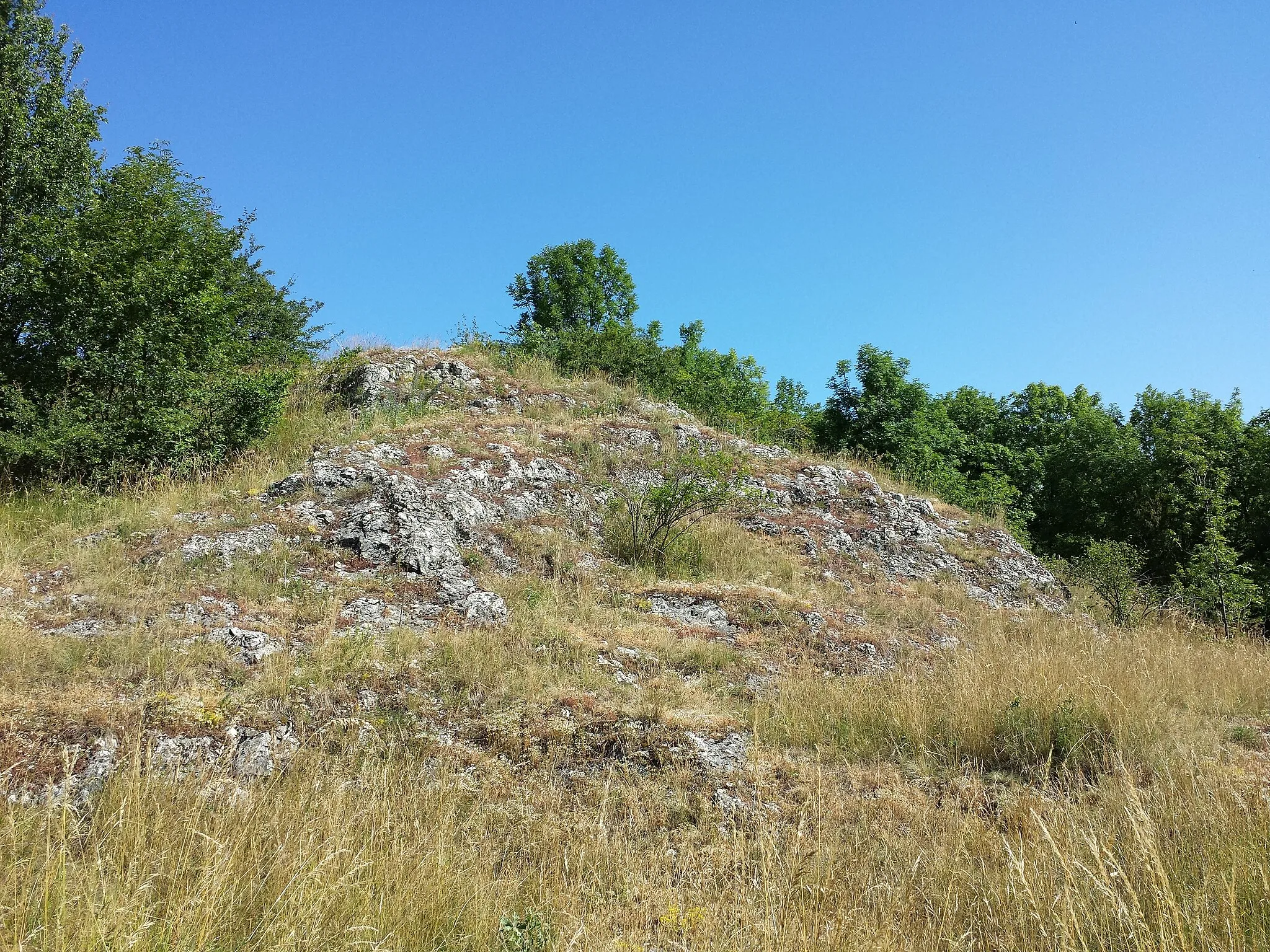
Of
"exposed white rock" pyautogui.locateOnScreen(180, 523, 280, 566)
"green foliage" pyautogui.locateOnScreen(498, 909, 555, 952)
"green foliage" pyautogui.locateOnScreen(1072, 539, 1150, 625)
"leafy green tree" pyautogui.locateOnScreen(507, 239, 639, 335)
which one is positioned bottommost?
"green foliage" pyautogui.locateOnScreen(498, 909, 555, 952)

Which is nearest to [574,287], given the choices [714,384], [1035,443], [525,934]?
[714,384]

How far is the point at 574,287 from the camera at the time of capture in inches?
1492

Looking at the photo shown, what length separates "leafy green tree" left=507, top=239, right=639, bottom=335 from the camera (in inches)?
1483

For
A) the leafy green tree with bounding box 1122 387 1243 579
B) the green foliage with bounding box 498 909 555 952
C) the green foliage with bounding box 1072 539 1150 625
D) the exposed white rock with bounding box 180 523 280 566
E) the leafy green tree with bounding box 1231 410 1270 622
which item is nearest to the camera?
the green foliage with bounding box 498 909 555 952

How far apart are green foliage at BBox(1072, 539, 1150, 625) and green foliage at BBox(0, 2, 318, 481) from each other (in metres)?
15.2

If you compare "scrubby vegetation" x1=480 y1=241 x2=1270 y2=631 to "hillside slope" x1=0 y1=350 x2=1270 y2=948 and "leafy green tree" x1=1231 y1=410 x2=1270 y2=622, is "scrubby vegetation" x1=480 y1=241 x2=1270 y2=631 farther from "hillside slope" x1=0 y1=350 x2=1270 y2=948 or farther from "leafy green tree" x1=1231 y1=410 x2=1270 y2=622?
"hillside slope" x1=0 y1=350 x2=1270 y2=948

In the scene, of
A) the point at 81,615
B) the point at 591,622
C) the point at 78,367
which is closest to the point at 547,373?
the point at 78,367

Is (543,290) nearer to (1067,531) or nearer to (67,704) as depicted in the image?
(1067,531)

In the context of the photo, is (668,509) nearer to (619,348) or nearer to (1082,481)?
(619,348)

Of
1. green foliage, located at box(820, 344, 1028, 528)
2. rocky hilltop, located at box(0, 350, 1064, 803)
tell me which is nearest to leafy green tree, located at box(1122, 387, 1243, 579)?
green foliage, located at box(820, 344, 1028, 528)

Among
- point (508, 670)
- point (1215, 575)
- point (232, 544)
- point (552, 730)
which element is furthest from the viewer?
point (1215, 575)

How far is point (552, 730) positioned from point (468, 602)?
2895mm

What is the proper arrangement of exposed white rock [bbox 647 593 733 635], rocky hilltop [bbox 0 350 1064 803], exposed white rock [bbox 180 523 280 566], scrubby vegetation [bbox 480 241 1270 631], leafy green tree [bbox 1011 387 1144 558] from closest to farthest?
rocky hilltop [bbox 0 350 1064 803]
exposed white rock [bbox 180 523 280 566]
exposed white rock [bbox 647 593 733 635]
scrubby vegetation [bbox 480 241 1270 631]
leafy green tree [bbox 1011 387 1144 558]

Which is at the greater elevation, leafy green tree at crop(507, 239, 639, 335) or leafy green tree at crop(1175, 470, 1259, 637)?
leafy green tree at crop(507, 239, 639, 335)
